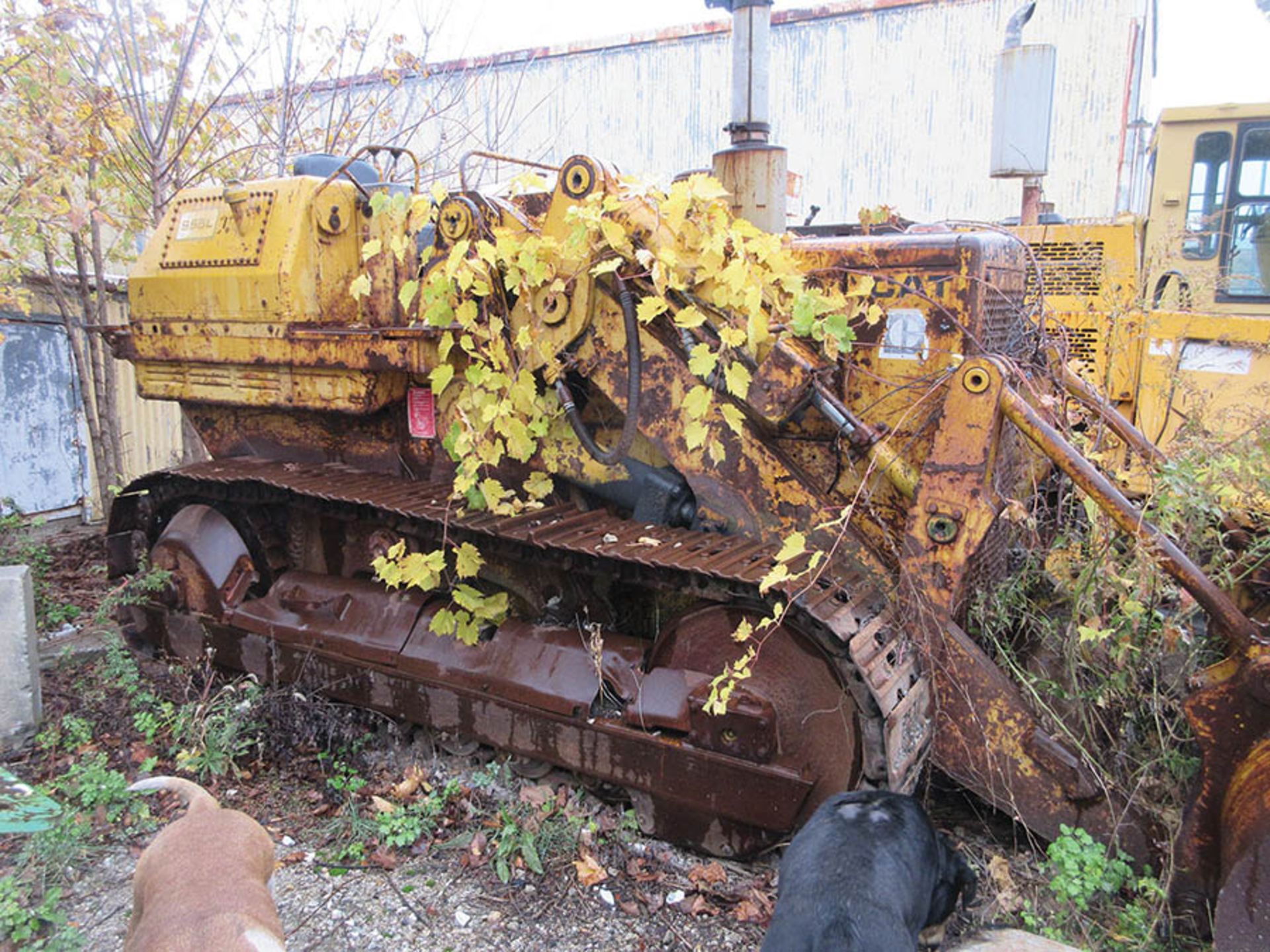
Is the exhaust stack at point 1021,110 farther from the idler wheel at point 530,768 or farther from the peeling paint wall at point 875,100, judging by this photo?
the peeling paint wall at point 875,100

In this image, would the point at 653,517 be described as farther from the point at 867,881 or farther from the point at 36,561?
the point at 36,561

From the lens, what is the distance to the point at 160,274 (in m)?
4.80

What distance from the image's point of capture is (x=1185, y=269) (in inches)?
267

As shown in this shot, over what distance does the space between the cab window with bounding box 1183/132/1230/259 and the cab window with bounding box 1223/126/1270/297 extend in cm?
9

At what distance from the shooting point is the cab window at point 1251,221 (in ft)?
21.6

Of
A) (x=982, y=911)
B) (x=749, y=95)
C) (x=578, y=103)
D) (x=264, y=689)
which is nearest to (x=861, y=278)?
(x=749, y=95)

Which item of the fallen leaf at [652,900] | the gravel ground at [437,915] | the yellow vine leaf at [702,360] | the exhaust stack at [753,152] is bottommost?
the gravel ground at [437,915]

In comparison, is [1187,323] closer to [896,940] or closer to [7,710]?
[896,940]

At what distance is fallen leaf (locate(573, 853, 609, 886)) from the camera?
3.28m

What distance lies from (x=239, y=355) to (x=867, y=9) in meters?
18.3

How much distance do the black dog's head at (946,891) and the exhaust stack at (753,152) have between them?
2737 mm

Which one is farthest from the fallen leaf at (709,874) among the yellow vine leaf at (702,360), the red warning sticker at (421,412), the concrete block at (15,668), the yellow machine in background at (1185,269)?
the yellow machine in background at (1185,269)

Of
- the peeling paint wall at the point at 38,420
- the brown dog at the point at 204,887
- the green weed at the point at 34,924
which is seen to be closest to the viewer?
the brown dog at the point at 204,887

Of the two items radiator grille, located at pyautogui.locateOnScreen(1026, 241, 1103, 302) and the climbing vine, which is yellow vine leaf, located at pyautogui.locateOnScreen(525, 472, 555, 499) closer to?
the climbing vine
